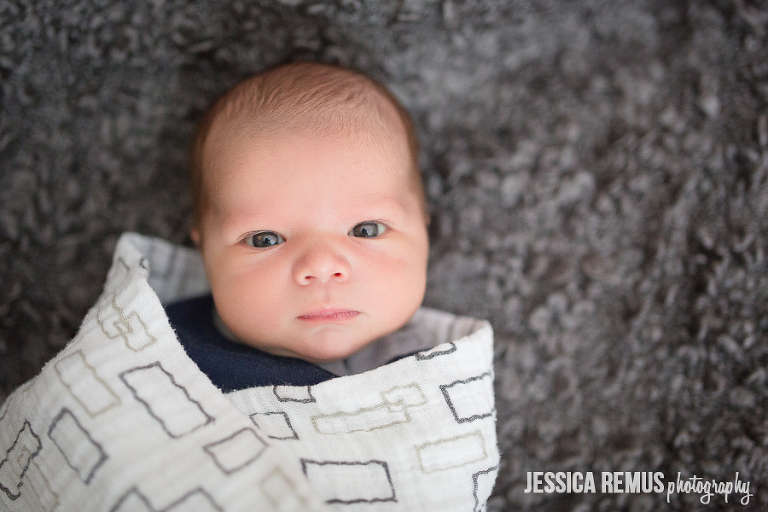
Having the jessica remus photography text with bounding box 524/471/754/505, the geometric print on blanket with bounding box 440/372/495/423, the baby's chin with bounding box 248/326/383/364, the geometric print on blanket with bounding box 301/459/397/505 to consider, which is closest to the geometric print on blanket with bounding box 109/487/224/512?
the geometric print on blanket with bounding box 301/459/397/505

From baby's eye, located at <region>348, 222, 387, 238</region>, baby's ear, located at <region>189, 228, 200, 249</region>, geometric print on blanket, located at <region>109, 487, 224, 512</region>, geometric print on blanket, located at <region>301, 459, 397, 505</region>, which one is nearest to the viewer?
geometric print on blanket, located at <region>109, 487, 224, 512</region>

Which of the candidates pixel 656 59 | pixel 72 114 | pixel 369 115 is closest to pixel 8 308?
pixel 72 114

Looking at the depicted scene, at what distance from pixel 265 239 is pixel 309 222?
3.4 inches

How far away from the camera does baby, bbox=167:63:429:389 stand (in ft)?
3.01

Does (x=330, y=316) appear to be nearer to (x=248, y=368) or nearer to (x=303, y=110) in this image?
(x=248, y=368)

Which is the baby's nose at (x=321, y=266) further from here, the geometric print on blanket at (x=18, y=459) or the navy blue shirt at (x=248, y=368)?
the geometric print on blanket at (x=18, y=459)

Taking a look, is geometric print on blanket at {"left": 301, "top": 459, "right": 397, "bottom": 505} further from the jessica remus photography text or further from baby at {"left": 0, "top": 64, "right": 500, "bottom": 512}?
the jessica remus photography text

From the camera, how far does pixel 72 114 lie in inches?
47.5

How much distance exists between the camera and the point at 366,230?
971 millimetres

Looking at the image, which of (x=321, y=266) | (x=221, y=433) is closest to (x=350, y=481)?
(x=221, y=433)

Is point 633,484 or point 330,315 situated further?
point 633,484

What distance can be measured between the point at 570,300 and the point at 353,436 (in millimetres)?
551

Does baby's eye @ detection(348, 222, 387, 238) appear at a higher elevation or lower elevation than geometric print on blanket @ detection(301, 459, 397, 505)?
higher

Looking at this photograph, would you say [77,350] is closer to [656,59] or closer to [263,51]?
[263,51]
